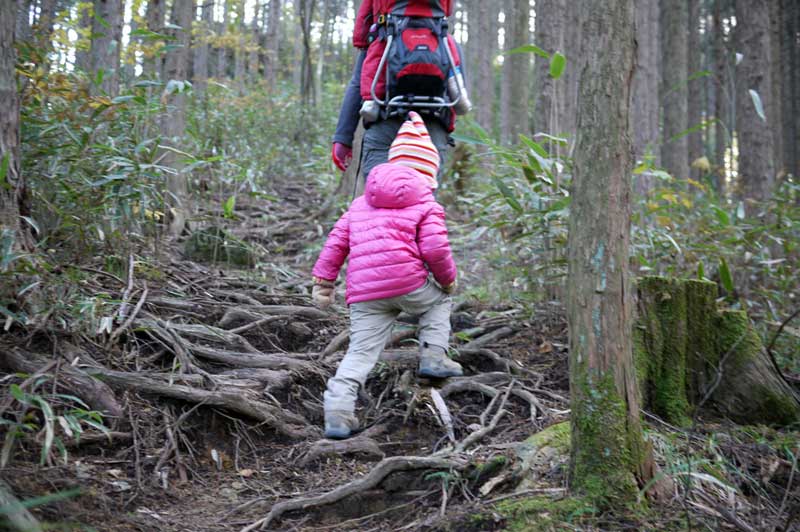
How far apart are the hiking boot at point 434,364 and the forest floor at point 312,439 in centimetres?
8

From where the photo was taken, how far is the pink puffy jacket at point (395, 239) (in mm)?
3740

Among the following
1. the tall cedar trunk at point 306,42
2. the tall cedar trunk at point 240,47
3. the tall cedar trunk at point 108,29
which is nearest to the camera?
the tall cedar trunk at point 108,29

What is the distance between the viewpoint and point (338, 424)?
3.64 metres

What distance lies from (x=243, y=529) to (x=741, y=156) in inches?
346

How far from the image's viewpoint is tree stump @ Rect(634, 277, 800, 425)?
382 centimetres

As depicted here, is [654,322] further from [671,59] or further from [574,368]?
[671,59]

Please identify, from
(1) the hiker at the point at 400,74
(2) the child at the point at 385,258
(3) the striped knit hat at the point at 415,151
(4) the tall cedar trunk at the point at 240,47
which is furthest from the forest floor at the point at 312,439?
(4) the tall cedar trunk at the point at 240,47

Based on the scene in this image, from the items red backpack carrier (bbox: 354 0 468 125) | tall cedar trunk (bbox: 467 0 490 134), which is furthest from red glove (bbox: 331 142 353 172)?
tall cedar trunk (bbox: 467 0 490 134)

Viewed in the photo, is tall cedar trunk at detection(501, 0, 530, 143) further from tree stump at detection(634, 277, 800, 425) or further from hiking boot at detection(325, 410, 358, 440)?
hiking boot at detection(325, 410, 358, 440)

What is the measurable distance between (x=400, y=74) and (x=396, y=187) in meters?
0.79

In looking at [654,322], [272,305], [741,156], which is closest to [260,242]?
[272,305]

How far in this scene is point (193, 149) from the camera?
7.88 m

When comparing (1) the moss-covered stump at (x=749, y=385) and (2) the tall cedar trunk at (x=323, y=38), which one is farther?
(2) the tall cedar trunk at (x=323, y=38)

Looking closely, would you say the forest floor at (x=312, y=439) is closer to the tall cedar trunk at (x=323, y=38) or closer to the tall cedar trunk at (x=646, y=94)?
the tall cedar trunk at (x=646, y=94)
